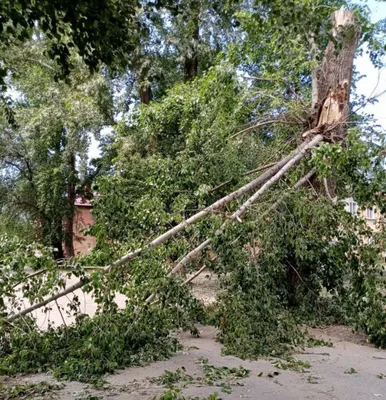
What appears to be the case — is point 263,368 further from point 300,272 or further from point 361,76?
point 361,76

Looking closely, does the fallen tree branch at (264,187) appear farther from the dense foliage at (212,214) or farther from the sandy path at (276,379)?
the sandy path at (276,379)

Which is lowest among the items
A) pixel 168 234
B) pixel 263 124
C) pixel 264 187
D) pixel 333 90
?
pixel 168 234

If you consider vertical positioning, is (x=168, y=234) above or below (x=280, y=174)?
below

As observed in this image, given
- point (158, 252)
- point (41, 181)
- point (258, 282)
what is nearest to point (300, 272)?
point (258, 282)

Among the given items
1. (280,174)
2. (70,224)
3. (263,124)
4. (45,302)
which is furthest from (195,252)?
(70,224)

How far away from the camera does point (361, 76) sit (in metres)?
10.6

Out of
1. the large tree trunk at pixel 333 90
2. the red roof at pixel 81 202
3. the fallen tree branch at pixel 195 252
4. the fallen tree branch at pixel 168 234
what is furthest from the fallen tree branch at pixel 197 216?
the red roof at pixel 81 202

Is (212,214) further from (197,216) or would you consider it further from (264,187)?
(264,187)

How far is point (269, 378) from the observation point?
4051 millimetres

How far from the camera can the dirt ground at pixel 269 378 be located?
359 centimetres

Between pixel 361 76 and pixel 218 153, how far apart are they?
5600mm

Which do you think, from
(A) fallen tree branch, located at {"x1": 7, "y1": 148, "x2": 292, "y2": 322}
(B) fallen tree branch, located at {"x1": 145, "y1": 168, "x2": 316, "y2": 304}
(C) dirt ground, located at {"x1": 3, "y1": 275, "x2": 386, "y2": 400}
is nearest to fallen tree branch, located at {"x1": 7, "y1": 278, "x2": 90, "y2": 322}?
(A) fallen tree branch, located at {"x1": 7, "y1": 148, "x2": 292, "y2": 322}

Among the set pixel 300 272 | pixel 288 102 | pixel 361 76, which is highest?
pixel 361 76

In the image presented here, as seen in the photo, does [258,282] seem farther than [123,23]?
Yes
